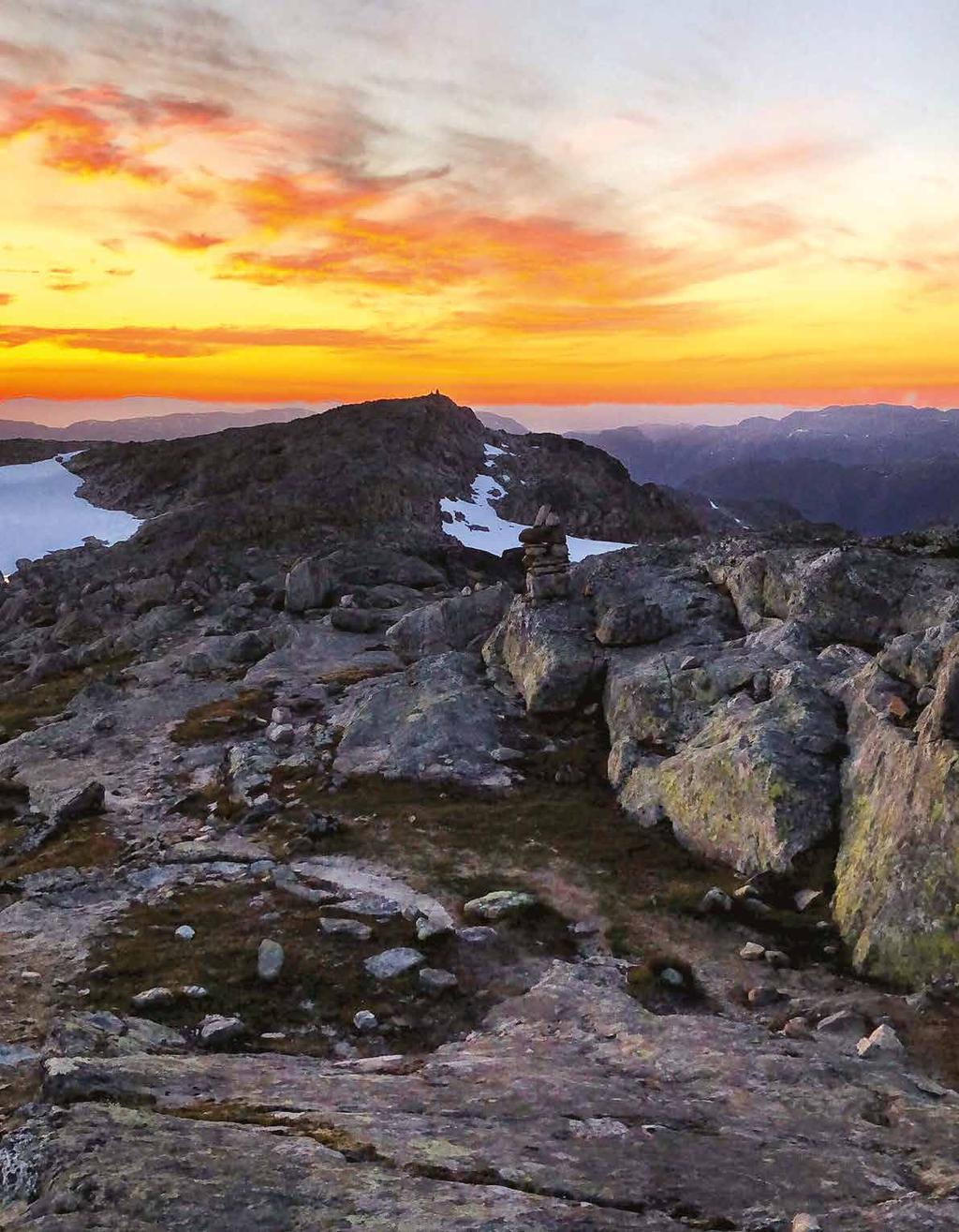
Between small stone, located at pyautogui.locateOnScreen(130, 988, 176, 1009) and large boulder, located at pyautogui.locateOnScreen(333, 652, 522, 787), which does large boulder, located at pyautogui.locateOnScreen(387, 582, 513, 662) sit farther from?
small stone, located at pyautogui.locateOnScreen(130, 988, 176, 1009)

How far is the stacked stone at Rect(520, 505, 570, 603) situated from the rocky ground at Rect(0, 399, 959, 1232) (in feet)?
2.76

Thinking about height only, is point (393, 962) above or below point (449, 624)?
below

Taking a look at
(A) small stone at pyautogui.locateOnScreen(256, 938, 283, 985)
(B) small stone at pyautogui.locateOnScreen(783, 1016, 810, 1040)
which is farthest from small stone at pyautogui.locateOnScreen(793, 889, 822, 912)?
(A) small stone at pyautogui.locateOnScreen(256, 938, 283, 985)

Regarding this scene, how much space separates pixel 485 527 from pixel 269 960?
87901 mm

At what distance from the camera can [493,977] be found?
16531 millimetres

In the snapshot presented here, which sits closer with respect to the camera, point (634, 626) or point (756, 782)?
point (756, 782)

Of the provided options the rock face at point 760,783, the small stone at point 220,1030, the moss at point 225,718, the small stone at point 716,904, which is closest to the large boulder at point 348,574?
the moss at point 225,718

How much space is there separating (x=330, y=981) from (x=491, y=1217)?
899 cm

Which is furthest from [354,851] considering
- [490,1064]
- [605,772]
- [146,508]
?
[146,508]

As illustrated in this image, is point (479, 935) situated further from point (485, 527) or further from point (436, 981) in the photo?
point (485, 527)

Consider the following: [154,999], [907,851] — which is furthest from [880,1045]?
[154,999]

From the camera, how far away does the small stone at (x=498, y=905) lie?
18781mm

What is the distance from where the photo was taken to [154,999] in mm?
15000

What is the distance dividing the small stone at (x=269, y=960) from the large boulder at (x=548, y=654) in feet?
51.2
